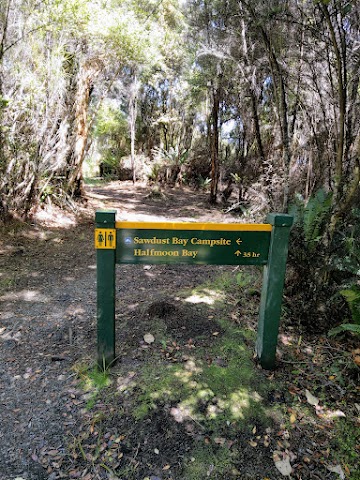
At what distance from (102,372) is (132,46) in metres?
7.33

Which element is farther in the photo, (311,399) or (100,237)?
(311,399)

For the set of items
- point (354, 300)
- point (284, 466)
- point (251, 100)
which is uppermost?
point (251, 100)

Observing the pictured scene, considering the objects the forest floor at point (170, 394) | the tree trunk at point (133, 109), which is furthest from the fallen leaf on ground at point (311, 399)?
the tree trunk at point (133, 109)

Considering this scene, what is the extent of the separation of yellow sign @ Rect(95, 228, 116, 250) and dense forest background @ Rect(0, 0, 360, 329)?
6.76 ft

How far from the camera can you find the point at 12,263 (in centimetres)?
512

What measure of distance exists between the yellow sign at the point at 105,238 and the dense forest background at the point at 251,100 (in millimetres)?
2061

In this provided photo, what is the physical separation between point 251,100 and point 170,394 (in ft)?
25.5

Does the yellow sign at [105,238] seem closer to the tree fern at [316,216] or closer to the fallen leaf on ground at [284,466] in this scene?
the fallen leaf on ground at [284,466]

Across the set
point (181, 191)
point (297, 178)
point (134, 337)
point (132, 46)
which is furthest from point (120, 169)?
point (134, 337)

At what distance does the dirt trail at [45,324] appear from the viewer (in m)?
2.24

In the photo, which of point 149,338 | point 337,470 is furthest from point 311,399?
point 149,338

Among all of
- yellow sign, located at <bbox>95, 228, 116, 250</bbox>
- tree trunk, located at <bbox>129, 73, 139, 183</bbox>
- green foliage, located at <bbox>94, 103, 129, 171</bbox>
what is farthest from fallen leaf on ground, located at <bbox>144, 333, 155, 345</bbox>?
green foliage, located at <bbox>94, 103, 129, 171</bbox>

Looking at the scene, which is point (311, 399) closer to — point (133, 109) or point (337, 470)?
point (337, 470)

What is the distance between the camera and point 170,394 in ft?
8.39
